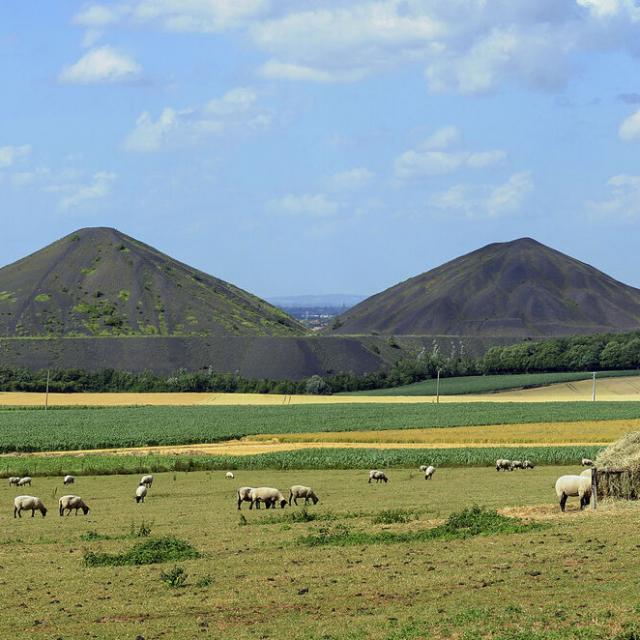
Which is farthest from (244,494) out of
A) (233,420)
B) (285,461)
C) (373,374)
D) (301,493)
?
(373,374)

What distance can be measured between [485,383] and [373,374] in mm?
20245

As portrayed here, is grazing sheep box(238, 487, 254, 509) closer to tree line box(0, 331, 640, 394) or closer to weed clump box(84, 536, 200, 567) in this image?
weed clump box(84, 536, 200, 567)

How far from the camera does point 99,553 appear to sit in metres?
30.9

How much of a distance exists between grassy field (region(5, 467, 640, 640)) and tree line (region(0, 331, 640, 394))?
118 m

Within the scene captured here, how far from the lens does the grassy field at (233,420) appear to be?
87250 mm

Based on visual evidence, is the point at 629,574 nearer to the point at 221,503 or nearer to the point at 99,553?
the point at 99,553

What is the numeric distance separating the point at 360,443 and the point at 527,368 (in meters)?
98.1

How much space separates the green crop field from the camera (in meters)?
151

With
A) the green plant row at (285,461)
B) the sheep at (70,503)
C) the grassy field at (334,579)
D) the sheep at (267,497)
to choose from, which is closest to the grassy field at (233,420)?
the green plant row at (285,461)

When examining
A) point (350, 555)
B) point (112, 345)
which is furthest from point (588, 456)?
point (112, 345)

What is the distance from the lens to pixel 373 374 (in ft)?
566

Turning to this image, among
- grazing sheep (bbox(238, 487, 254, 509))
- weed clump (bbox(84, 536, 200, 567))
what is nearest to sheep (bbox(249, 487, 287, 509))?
grazing sheep (bbox(238, 487, 254, 509))

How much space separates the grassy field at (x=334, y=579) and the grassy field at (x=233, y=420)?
46708 mm

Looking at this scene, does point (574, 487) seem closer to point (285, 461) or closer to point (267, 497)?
point (267, 497)
